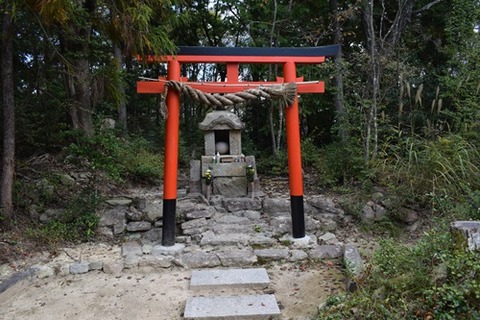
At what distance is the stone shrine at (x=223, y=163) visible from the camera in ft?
19.2

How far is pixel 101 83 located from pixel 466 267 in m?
4.14

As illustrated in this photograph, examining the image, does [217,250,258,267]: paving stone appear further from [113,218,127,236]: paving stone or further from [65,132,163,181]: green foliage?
[65,132,163,181]: green foliage

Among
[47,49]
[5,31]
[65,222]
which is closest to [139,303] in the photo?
[65,222]

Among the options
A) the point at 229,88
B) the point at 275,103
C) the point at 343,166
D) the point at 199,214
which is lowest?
the point at 199,214

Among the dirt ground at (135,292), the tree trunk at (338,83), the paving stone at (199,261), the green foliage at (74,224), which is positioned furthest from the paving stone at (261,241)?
the tree trunk at (338,83)

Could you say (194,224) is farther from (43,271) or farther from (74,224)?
(43,271)

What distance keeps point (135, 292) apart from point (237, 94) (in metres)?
2.50

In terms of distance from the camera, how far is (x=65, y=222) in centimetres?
460

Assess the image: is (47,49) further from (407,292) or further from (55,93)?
(407,292)

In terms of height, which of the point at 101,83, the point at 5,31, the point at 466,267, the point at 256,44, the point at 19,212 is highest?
the point at 256,44

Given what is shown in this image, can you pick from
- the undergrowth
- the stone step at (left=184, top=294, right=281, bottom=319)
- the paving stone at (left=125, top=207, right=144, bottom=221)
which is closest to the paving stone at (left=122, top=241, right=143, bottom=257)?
the paving stone at (left=125, top=207, right=144, bottom=221)

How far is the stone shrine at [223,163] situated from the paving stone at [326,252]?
1.83 m

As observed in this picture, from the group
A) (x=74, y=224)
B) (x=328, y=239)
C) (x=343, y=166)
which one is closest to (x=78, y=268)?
(x=74, y=224)

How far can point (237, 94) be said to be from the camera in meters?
4.47
